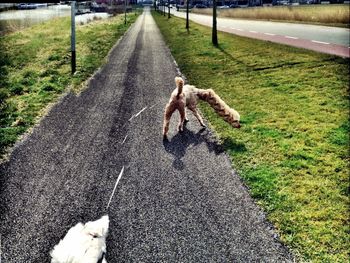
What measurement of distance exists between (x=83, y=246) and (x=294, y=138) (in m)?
6.76

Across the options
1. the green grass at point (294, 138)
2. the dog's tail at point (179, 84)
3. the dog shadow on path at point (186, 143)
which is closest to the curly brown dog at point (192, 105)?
the dog's tail at point (179, 84)

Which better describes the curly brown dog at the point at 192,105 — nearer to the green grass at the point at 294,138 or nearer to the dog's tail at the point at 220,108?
the dog's tail at the point at 220,108

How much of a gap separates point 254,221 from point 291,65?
493 inches

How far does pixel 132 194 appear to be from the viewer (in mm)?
6996

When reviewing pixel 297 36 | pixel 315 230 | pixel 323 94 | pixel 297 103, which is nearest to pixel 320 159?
pixel 315 230

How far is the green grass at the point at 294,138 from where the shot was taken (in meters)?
6.13

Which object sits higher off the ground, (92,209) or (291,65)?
(291,65)

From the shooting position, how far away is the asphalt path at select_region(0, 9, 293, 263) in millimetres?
5578

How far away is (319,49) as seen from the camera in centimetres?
1995

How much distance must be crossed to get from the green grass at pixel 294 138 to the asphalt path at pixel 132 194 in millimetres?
453

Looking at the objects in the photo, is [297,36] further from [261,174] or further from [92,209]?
[92,209]

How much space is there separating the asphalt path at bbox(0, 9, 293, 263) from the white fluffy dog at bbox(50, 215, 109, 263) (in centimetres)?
67

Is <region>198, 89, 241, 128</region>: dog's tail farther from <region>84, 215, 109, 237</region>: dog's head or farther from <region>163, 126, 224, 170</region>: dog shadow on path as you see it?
<region>84, 215, 109, 237</region>: dog's head

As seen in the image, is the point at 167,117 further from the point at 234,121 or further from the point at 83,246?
the point at 83,246
